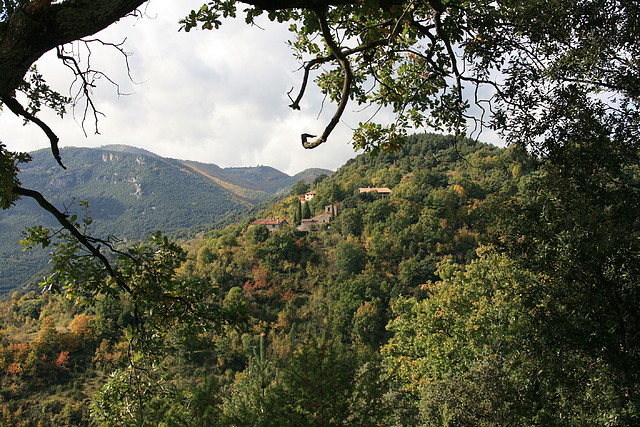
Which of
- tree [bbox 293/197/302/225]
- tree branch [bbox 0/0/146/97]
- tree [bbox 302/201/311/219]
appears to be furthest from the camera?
tree [bbox 293/197/302/225]

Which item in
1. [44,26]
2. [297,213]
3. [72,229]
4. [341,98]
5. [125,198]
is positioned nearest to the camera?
[44,26]

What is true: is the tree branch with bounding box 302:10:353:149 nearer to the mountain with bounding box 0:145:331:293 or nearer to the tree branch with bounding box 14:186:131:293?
the tree branch with bounding box 14:186:131:293

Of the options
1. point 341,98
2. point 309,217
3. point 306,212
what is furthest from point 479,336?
point 306,212

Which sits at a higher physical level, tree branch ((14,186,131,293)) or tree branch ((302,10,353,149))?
tree branch ((302,10,353,149))

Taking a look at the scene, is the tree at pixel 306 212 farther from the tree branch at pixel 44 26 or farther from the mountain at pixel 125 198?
the mountain at pixel 125 198

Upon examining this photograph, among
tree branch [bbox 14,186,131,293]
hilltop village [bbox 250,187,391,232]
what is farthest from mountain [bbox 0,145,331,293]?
tree branch [bbox 14,186,131,293]

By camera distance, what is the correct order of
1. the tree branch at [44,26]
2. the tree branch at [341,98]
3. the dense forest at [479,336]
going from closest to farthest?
1. the tree branch at [44,26]
2. the tree branch at [341,98]
3. the dense forest at [479,336]

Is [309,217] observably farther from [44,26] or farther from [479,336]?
[44,26]

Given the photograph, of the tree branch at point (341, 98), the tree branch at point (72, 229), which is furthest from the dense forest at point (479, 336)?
→ the tree branch at point (341, 98)

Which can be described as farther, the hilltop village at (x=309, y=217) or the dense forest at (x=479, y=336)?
the hilltop village at (x=309, y=217)

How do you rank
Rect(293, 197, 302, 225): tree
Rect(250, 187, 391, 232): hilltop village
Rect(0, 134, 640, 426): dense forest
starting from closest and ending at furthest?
1. Rect(0, 134, 640, 426): dense forest
2. Rect(250, 187, 391, 232): hilltop village
3. Rect(293, 197, 302, 225): tree

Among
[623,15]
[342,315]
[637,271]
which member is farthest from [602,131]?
[342,315]

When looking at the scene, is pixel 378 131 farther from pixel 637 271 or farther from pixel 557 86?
pixel 637 271

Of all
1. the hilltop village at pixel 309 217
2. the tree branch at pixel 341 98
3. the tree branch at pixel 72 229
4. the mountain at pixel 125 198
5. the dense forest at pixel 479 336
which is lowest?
the dense forest at pixel 479 336
